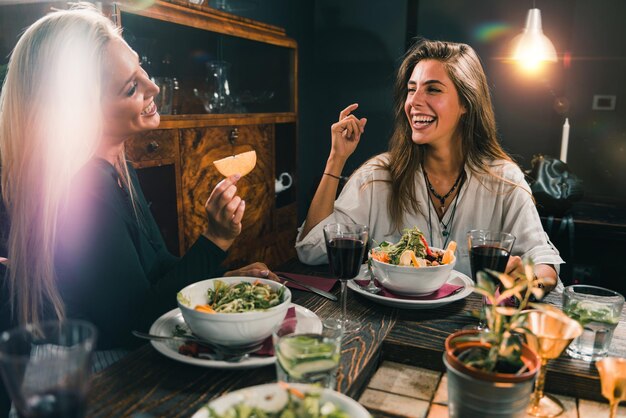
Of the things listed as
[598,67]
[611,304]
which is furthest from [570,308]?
[598,67]

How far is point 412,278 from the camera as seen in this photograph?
4.08 feet

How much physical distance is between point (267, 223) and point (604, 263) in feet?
6.64

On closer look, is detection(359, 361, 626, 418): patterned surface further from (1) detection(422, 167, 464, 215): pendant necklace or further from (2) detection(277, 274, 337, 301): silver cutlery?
(1) detection(422, 167, 464, 215): pendant necklace

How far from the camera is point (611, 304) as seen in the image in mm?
1034

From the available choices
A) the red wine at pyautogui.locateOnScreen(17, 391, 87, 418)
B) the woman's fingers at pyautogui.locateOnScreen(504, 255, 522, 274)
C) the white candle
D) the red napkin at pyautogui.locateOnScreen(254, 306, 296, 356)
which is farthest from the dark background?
the red wine at pyautogui.locateOnScreen(17, 391, 87, 418)

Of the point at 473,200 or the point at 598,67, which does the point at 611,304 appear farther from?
the point at 598,67

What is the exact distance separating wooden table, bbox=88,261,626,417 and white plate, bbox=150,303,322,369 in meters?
0.02

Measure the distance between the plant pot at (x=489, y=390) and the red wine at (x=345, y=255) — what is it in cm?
39

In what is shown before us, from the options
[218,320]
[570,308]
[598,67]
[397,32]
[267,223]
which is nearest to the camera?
[218,320]

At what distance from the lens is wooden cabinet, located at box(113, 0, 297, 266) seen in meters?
2.32

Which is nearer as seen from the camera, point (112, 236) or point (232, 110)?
point (112, 236)

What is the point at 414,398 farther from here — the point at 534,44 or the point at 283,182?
the point at 534,44

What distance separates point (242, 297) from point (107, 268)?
1.17 ft

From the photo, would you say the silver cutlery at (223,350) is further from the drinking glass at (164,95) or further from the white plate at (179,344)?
the drinking glass at (164,95)
